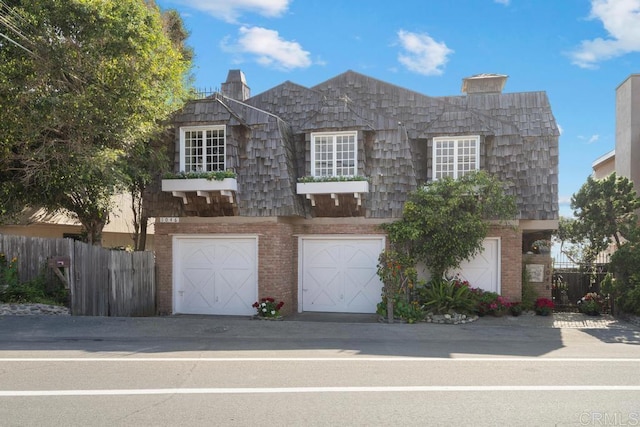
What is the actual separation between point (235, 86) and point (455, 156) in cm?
784

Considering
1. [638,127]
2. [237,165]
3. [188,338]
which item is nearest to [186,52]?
[237,165]

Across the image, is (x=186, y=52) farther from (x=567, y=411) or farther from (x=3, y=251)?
(x=567, y=411)

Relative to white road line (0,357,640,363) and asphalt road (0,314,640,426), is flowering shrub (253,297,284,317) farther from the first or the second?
white road line (0,357,640,363)

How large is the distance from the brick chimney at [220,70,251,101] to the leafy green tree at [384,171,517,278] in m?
7.34

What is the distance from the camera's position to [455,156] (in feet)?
44.8

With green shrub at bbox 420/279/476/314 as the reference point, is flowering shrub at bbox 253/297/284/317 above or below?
below

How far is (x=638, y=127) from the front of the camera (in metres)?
17.1

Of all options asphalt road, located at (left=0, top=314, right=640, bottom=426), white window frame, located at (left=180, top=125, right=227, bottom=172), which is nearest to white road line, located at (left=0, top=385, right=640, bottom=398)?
asphalt road, located at (left=0, top=314, right=640, bottom=426)

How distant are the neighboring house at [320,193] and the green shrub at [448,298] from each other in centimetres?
114

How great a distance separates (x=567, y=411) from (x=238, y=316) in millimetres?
9669

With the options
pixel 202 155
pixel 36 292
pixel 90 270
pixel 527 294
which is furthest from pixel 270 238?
pixel 527 294

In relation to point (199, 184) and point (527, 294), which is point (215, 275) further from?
point (527, 294)

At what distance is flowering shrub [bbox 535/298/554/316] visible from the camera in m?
13.3

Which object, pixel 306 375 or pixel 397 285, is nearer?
pixel 306 375
